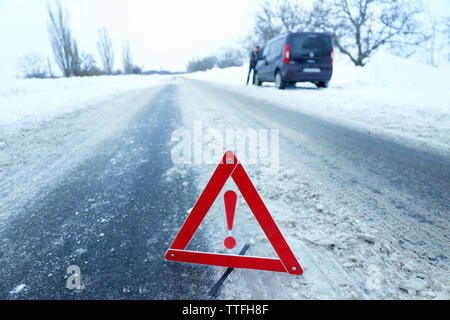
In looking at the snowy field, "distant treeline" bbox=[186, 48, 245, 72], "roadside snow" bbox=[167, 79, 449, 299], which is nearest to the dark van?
the snowy field

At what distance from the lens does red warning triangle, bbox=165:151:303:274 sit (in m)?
1.42

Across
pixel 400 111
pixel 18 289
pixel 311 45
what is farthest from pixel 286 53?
pixel 18 289

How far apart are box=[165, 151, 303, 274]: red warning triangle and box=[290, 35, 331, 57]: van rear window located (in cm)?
1009

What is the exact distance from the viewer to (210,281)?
4.62 feet

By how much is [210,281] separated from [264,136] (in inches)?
123

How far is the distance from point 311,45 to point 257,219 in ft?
34.4

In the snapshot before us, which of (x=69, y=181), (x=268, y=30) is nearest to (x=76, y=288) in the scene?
(x=69, y=181)

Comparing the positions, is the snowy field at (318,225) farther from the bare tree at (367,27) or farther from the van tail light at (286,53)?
the bare tree at (367,27)

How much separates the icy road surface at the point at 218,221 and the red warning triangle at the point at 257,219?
0.19 feet

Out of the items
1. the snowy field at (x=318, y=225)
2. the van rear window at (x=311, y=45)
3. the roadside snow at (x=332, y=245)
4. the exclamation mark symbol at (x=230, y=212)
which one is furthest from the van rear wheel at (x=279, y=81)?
the exclamation mark symbol at (x=230, y=212)

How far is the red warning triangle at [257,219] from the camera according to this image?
4.66 ft

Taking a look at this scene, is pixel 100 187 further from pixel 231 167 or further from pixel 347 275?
pixel 347 275

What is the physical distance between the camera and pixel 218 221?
197 centimetres

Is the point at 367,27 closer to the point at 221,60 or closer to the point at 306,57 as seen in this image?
the point at 306,57
